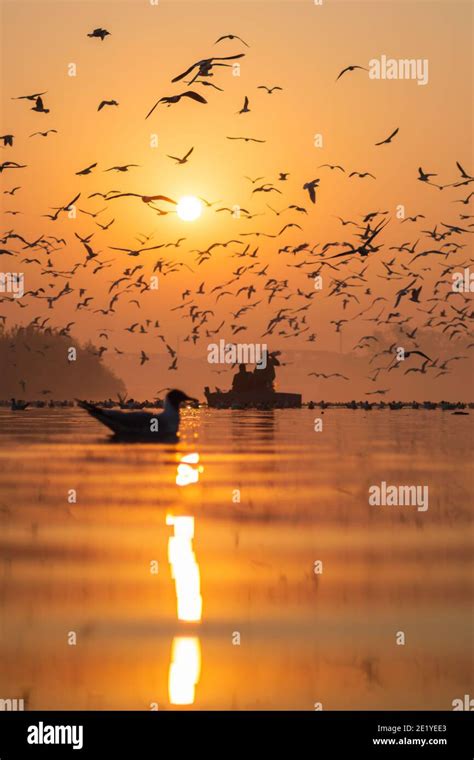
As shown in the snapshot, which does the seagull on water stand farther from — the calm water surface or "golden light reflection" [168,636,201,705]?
"golden light reflection" [168,636,201,705]

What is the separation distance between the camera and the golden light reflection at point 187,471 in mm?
29812

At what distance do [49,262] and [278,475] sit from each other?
144 ft

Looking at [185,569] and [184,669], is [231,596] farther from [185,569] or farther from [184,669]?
[184,669]

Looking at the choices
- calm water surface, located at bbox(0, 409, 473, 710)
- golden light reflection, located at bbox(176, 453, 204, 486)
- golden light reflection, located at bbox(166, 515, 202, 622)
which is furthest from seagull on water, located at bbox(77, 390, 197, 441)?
golden light reflection, located at bbox(166, 515, 202, 622)

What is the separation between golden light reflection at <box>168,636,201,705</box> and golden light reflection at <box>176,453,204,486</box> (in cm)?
1618

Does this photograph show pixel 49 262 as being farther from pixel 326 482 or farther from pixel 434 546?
pixel 434 546

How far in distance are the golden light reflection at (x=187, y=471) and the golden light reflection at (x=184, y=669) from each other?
16178mm

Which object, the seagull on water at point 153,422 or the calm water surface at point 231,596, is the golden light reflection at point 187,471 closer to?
the calm water surface at point 231,596

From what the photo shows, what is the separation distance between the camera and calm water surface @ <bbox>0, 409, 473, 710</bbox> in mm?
11523

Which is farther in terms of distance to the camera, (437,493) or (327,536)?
(437,493)

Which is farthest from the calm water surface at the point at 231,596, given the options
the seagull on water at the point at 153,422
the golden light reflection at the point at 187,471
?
the seagull on water at the point at 153,422

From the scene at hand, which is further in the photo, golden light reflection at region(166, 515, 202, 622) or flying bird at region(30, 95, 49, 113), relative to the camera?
flying bird at region(30, 95, 49, 113)

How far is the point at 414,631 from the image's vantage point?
13.3 m
